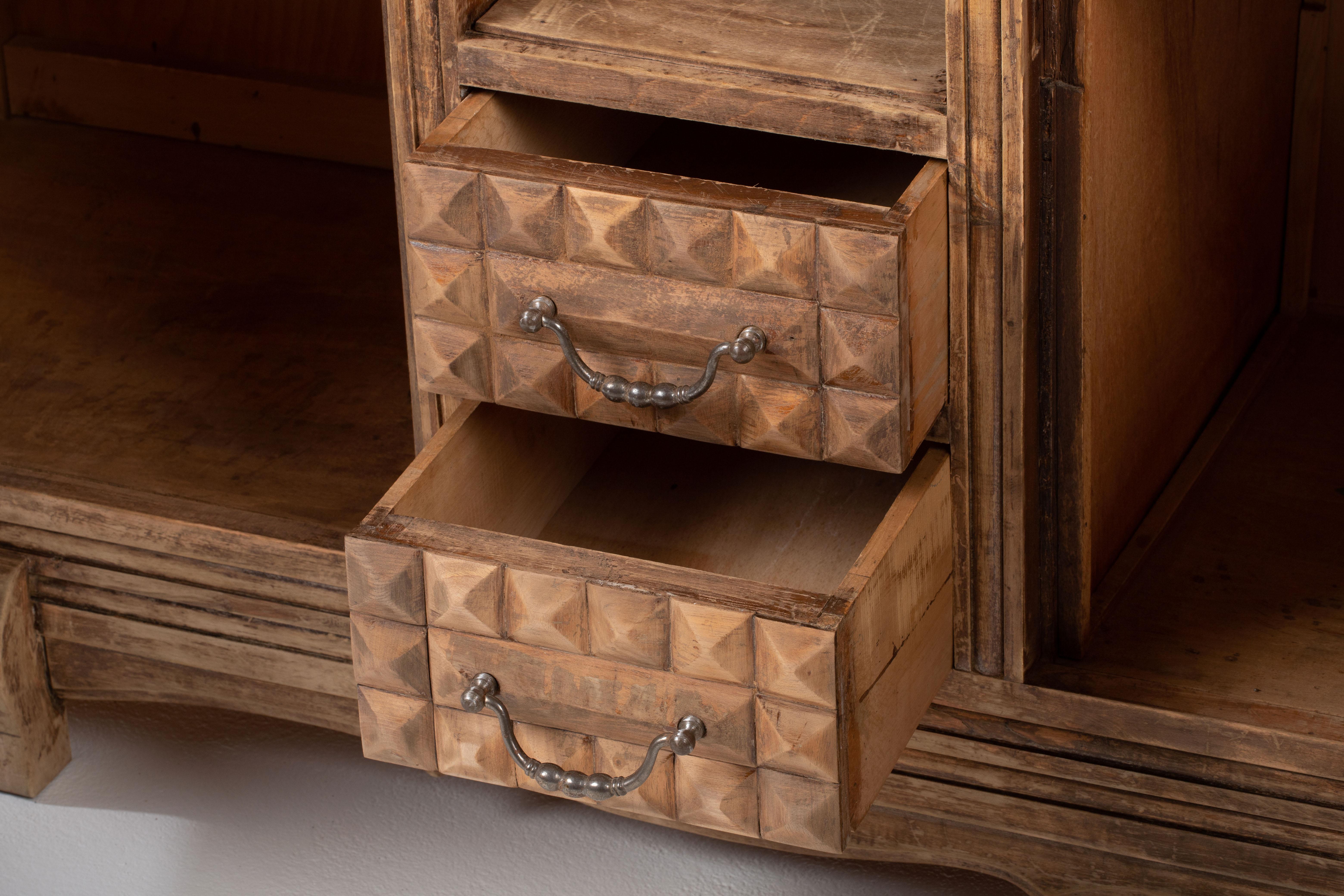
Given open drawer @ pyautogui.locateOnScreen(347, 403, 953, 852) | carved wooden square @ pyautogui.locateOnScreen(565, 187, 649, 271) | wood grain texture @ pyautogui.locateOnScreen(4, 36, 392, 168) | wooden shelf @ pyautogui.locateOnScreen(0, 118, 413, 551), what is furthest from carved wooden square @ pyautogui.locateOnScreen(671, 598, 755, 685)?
wood grain texture @ pyautogui.locateOnScreen(4, 36, 392, 168)

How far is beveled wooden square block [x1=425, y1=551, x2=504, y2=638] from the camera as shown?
1124mm

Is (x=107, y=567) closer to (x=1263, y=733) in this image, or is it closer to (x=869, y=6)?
(x=869, y=6)

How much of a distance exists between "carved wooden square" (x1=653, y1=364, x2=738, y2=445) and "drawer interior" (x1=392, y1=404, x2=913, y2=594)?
0.15m

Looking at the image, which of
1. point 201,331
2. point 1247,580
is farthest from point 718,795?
point 201,331

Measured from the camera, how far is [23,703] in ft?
5.38

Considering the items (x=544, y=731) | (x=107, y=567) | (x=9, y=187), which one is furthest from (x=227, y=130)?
(x=544, y=731)

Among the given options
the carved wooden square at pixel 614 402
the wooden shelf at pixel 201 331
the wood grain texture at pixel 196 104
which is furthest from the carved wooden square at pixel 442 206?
the wood grain texture at pixel 196 104

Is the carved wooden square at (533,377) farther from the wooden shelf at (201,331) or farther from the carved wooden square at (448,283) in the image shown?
the wooden shelf at (201,331)

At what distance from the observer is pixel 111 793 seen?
1713mm

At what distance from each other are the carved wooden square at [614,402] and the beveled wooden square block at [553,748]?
20cm

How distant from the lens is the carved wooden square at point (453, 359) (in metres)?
1.19

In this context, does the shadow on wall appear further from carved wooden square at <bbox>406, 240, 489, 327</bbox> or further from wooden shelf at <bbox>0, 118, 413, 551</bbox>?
carved wooden square at <bbox>406, 240, 489, 327</bbox>

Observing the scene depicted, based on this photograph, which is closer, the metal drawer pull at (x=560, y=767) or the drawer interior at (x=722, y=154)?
the metal drawer pull at (x=560, y=767)

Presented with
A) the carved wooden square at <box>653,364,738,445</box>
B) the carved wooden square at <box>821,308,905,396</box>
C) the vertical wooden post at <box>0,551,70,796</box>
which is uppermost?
the carved wooden square at <box>821,308,905,396</box>
